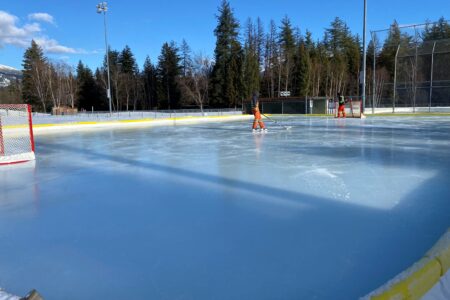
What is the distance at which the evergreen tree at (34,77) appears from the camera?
4403cm

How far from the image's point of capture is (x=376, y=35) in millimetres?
24891

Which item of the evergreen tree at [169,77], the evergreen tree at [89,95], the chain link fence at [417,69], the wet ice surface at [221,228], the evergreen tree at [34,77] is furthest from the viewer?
the evergreen tree at [89,95]

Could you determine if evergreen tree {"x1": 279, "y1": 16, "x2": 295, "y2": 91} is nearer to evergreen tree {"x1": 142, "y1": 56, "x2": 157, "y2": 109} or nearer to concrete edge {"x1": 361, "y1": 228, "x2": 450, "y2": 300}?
evergreen tree {"x1": 142, "y1": 56, "x2": 157, "y2": 109}

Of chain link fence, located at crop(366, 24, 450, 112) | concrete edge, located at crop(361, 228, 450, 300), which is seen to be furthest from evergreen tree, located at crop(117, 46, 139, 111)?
concrete edge, located at crop(361, 228, 450, 300)

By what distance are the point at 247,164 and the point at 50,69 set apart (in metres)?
46.2

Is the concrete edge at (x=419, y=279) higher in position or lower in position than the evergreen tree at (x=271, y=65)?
lower

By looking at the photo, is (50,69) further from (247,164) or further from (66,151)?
(247,164)

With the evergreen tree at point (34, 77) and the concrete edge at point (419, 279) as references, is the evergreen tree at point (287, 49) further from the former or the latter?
the concrete edge at point (419, 279)

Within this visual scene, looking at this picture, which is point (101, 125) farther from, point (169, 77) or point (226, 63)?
point (169, 77)

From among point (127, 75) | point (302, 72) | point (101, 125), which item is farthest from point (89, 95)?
point (101, 125)

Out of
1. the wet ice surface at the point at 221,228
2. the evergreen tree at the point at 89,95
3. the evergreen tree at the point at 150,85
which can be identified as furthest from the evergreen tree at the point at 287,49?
the wet ice surface at the point at 221,228

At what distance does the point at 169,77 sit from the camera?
172ft

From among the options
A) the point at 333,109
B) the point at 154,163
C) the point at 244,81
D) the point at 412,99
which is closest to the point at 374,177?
the point at 154,163

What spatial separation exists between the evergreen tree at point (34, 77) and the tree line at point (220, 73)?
121 millimetres
